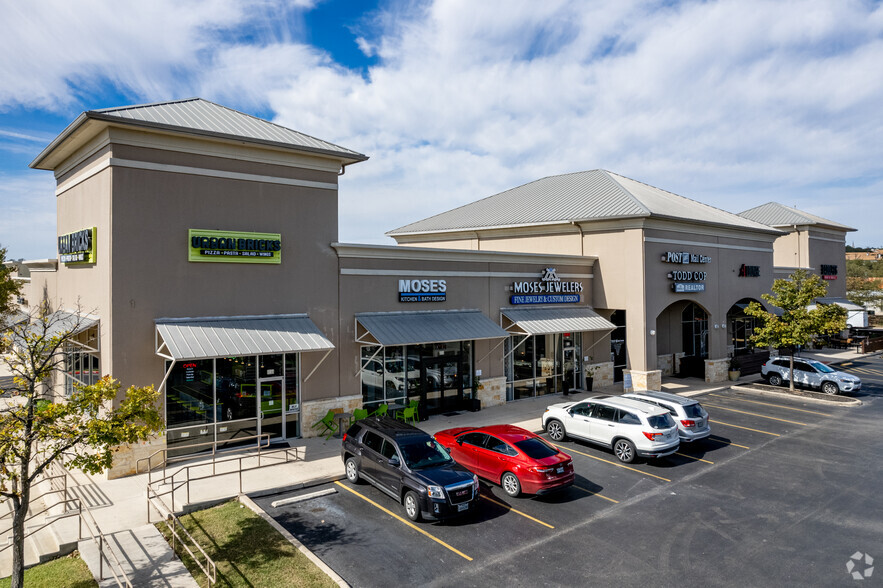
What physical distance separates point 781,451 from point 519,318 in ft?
35.5

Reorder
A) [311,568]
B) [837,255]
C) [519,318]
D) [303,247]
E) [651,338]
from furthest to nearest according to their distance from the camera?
[837,255], [651,338], [519,318], [303,247], [311,568]

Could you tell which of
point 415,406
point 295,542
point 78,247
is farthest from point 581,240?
point 78,247

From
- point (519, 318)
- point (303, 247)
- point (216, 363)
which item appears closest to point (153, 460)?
point (216, 363)

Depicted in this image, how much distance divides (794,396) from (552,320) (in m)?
12.6

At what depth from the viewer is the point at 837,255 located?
46125 mm

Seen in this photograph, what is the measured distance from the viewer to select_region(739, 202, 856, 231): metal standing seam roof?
43569mm

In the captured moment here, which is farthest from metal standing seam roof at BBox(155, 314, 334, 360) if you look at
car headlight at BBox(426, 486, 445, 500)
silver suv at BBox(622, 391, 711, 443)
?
silver suv at BBox(622, 391, 711, 443)

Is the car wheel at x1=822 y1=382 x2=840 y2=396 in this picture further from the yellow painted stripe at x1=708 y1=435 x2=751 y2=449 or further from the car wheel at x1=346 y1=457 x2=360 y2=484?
the car wheel at x1=346 y1=457 x2=360 y2=484

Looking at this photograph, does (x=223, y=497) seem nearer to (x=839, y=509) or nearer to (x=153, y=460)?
(x=153, y=460)

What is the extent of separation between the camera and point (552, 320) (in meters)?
25.2

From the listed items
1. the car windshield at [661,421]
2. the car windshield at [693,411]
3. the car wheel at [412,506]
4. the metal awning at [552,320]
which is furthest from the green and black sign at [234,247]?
the car windshield at [693,411]

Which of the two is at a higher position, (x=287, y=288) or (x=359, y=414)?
(x=287, y=288)

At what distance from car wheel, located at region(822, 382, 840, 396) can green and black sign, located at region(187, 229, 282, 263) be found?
26.7 metres

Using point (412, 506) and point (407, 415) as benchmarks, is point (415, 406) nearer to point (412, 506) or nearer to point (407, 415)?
point (407, 415)
